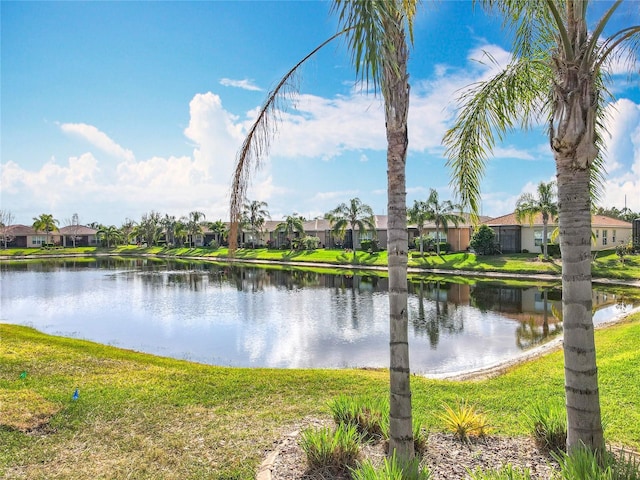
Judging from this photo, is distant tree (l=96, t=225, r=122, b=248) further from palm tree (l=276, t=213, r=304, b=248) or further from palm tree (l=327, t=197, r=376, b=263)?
palm tree (l=327, t=197, r=376, b=263)

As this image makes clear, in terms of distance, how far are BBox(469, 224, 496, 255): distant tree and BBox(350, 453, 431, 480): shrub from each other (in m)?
45.6

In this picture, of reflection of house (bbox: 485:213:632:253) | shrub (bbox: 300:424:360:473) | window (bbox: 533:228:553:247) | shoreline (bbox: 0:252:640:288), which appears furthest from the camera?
reflection of house (bbox: 485:213:632:253)

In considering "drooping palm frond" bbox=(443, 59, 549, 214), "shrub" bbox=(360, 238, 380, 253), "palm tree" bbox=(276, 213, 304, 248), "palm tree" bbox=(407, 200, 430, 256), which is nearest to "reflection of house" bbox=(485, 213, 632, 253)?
"palm tree" bbox=(407, 200, 430, 256)

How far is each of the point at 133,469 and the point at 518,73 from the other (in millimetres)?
7578

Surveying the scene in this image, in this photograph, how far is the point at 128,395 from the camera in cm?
821

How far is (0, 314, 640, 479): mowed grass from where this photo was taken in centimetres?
561

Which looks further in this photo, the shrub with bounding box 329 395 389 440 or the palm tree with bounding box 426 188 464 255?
the palm tree with bounding box 426 188 464 255

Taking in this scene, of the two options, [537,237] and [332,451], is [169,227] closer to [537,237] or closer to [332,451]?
[537,237]

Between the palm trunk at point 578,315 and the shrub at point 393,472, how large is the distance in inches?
63.1

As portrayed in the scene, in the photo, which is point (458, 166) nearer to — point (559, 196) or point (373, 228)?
point (559, 196)

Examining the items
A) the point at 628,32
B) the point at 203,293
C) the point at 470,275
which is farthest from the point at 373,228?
the point at 628,32

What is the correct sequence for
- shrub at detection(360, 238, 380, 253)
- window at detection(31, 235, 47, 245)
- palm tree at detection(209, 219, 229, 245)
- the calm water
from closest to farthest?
1. the calm water
2. shrub at detection(360, 238, 380, 253)
3. palm tree at detection(209, 219, 229, 245)
4. window at detection(31, 235, 47, 245)

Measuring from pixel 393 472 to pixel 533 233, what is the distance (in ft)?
164

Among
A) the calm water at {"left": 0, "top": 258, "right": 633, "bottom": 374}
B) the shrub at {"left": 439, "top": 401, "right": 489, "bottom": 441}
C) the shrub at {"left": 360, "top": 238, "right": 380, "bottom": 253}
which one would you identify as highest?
the shrub at {"left": 360, "top": 238, "right": 380, "bottom": 253}
